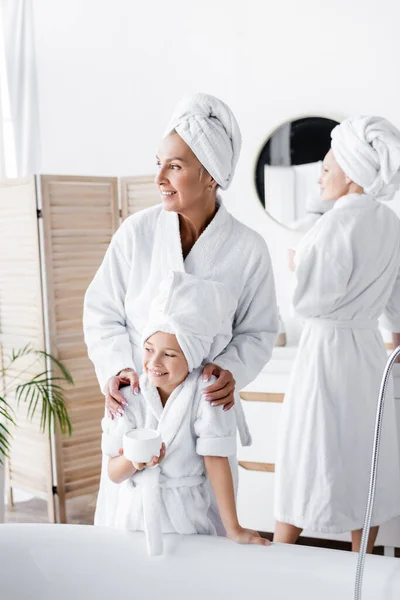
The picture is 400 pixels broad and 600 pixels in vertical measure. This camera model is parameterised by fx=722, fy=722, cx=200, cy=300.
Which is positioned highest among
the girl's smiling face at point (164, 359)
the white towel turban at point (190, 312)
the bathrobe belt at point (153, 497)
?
the white towel turban at point (190, 312)

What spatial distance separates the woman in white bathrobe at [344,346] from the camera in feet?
7.75

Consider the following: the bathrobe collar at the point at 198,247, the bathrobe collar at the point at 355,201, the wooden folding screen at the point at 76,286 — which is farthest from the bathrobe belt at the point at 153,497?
the wooden folding screen at the point at 76,286

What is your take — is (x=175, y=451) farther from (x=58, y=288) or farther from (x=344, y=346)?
(x=58, y=288)

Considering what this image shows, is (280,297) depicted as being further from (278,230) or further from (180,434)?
(180,434)

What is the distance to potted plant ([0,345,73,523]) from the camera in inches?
114

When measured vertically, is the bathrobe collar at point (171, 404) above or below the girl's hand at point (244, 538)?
above

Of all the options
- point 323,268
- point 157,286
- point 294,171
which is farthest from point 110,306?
point 294,171

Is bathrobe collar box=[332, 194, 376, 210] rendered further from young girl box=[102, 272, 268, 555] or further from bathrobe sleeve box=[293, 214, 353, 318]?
young girl box=[102, 272, 268, 555]

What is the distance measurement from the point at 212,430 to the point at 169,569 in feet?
1.12

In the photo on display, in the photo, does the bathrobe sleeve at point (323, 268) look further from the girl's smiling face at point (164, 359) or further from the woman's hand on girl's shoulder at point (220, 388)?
the girl's smiling face at point (164, 359)

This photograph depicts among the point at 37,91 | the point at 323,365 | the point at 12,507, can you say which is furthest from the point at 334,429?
the point at 37,91

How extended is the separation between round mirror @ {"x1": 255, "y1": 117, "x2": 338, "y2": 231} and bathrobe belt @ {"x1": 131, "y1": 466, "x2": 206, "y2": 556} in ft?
6.48

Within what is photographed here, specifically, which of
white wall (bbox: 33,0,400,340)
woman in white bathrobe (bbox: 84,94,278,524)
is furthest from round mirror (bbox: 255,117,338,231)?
woman in white bathrobe (bbox: 84,94,278,524)

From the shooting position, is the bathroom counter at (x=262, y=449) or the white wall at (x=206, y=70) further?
the white wall at (x=206, y=70)
